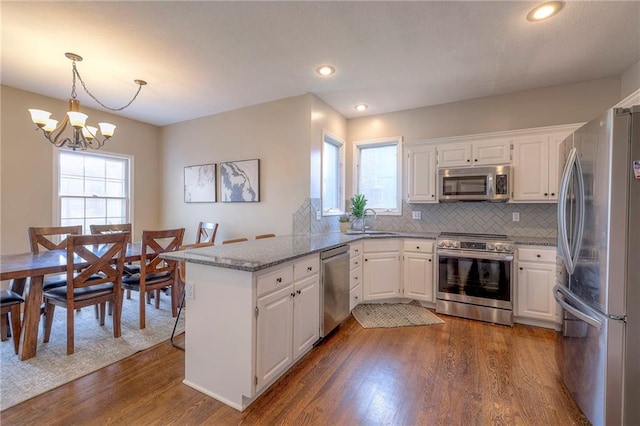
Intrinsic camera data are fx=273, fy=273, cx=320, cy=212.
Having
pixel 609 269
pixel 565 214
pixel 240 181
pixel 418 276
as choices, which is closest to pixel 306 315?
pixel 418 276

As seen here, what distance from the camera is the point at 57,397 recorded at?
1.78 metres

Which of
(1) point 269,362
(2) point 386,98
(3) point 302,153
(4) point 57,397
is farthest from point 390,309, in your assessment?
(4) point 57,397

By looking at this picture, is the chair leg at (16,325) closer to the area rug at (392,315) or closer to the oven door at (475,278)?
the area rug at (392,315)

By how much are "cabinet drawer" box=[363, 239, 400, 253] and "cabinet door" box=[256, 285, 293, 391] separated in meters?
1.58

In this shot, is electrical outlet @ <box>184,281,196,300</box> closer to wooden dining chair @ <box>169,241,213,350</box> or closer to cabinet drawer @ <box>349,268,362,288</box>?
wooden dining chair @ <box>169,241,213,350</box>

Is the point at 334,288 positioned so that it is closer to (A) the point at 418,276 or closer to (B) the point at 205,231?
(A) the point at 418,276

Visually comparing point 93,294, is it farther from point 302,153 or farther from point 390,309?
point 390,309

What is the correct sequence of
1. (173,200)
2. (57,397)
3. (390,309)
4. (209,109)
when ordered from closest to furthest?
1. (57,397)
2. (390,309)
3. (209,109)
4. (173,200)

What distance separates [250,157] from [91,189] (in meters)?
2.57

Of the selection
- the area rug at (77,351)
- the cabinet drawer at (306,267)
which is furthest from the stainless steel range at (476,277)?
the area rug at (77,351)

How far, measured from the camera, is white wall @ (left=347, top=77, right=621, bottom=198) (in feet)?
10.1

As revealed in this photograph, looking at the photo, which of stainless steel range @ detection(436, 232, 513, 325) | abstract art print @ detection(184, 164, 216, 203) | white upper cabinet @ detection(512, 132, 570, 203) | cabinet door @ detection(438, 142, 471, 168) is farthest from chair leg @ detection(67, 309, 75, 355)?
white upper cabinet @ detection(512, 132, 570, 203)

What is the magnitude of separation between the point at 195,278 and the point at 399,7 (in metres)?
2.39

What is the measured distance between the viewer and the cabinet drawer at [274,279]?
5.66 ft
